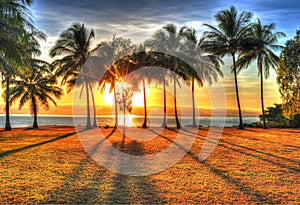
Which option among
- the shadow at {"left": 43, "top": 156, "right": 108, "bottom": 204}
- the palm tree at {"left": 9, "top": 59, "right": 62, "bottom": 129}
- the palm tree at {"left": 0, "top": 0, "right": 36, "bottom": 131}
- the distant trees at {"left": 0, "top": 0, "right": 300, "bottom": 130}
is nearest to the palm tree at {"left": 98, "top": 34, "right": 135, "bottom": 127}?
the distant trees at {"left": 0, "top": 0, "right": 300, "bottom": 130}

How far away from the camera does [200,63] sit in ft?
88.4

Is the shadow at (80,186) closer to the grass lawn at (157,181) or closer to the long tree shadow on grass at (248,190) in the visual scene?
the grass lawn at (157,181)

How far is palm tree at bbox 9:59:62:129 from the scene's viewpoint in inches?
1147

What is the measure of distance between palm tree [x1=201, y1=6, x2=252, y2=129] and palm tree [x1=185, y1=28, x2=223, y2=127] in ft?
4.20

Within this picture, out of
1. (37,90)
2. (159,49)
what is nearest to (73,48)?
(37,90)

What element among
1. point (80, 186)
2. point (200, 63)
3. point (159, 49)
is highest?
point (159, 49)

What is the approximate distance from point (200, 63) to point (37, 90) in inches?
695

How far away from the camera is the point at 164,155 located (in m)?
12.0

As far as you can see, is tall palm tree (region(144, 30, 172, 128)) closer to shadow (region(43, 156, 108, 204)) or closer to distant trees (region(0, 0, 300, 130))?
distant trees (region(0, 0, 300, 130))

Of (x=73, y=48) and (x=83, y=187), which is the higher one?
(x=73, y=48)

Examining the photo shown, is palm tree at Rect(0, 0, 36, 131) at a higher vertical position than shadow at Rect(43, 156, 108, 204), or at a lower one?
higher

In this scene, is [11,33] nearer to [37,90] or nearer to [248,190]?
[248,190]

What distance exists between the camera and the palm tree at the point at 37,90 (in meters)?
29.1

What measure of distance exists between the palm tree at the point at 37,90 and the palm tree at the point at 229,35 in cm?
1675
